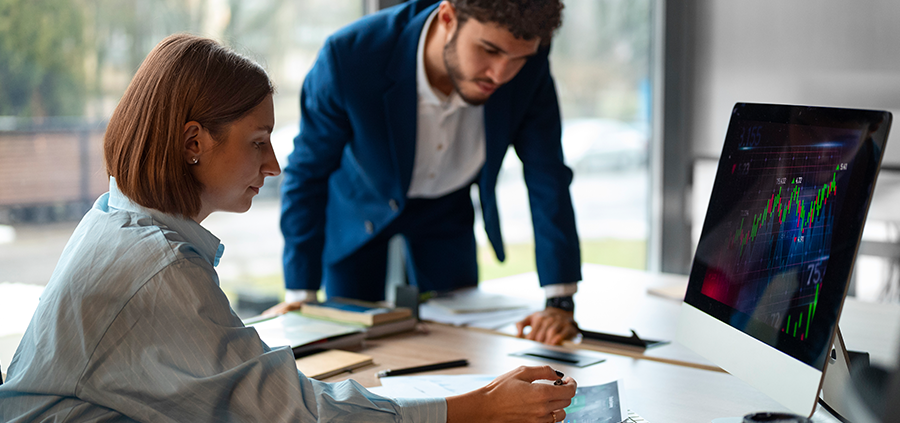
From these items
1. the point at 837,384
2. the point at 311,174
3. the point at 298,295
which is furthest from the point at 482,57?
the point at 837,384

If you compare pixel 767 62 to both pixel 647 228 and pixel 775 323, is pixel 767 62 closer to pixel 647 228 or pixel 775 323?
pixel 647 228

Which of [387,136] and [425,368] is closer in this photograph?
[425,368]

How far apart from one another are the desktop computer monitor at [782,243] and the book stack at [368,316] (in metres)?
0.60

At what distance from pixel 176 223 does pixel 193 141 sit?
0.11m

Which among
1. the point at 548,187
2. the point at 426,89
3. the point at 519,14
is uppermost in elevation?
the point at 519,14

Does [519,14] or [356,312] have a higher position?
[519,14]

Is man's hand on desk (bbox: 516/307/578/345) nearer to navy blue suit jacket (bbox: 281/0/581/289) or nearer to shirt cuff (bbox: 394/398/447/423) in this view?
navy blue suit jacket (bbox: 281/0/581/289)

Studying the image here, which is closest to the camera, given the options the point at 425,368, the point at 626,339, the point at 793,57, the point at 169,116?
the point at 169,116

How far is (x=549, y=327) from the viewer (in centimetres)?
147

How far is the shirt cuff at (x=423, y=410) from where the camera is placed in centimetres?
89

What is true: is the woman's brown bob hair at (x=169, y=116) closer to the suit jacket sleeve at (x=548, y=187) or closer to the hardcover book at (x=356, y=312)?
the hardcover book at (x=356, y=312)

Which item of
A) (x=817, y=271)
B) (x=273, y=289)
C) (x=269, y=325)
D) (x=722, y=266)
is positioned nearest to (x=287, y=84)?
(x=273, y=289)

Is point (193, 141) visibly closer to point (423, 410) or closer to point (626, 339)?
point (423, 410)

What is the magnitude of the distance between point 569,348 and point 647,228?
2415mm
